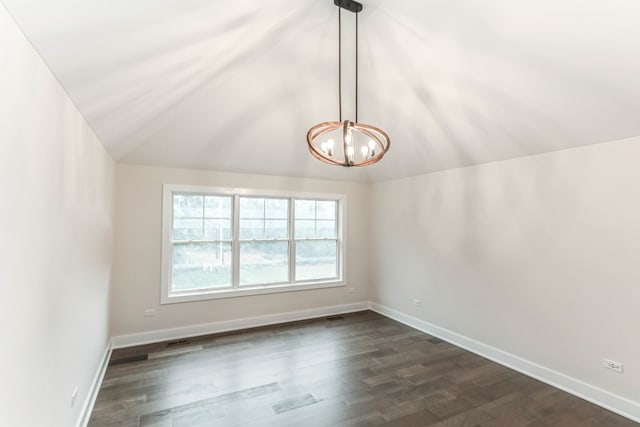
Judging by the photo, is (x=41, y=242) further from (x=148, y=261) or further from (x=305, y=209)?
(x=305, y=209)

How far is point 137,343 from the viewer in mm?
4199

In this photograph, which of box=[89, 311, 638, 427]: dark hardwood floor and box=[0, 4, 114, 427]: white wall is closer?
box=[0, 4, 114, 427]: white wall

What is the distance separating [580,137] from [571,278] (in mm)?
1392

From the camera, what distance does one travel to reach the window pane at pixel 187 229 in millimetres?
4614

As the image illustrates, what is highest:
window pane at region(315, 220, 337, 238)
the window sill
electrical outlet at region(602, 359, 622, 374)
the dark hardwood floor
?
window pane at region(315, 220, 337, 238)

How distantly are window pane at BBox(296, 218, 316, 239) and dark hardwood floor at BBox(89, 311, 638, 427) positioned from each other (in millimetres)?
1773

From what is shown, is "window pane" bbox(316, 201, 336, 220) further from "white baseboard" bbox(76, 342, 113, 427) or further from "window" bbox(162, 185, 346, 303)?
"white baseboard" bbox(76, 342, 113, 427)

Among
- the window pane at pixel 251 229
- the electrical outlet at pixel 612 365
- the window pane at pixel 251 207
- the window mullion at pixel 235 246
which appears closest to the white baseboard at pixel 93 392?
the window mullion at pixel 235 246

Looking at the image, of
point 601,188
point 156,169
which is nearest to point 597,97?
point 601,188

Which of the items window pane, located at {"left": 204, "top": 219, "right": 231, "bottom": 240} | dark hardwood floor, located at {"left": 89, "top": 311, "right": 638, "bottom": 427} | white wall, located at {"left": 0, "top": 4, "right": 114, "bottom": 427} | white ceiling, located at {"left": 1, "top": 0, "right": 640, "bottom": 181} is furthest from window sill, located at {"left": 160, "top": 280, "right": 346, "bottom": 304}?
white ceiling, located at {"left": 1, "top": 0, "right": 640, "bottom": 181}

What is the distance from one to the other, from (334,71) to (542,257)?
117 inches

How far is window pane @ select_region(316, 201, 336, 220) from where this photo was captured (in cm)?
571

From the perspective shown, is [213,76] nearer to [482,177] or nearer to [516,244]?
[482,177]

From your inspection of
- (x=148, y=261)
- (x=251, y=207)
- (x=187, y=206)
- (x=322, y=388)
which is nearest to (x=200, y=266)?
(x=148, y=261)
